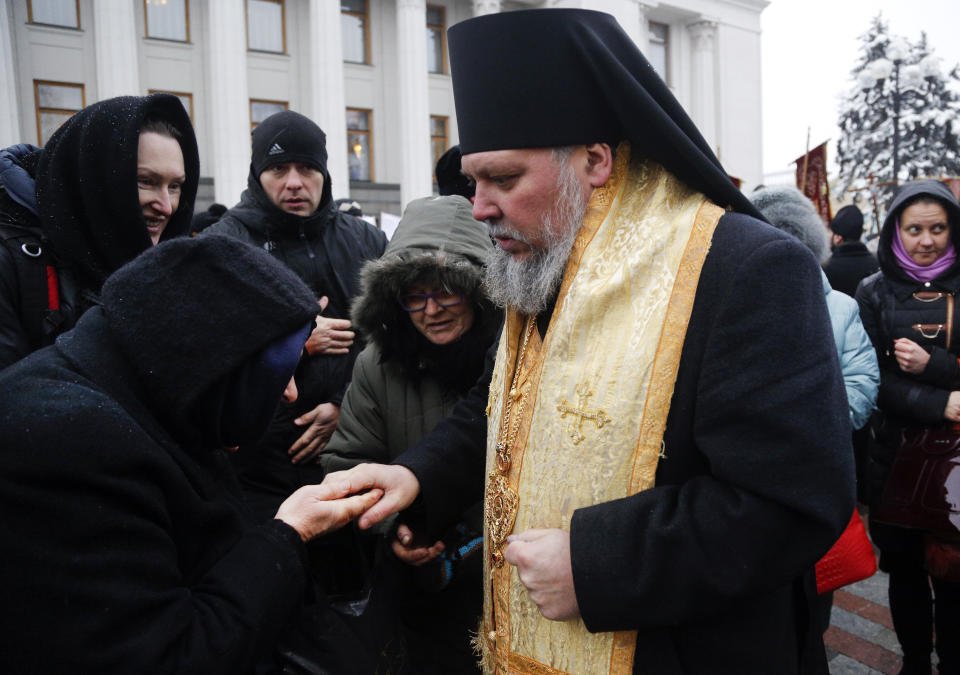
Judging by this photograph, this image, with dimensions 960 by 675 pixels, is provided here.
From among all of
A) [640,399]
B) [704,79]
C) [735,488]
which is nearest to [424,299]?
[640,399]

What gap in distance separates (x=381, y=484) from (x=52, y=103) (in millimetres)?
22757

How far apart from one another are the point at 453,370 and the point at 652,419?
140 cm

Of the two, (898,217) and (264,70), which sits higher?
(264,70)

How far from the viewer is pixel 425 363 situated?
8.89 ft

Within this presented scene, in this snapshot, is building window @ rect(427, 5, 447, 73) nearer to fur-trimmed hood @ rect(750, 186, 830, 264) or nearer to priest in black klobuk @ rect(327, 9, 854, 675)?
fur-trimmed hood @ rect(750, 186, 830, 264)

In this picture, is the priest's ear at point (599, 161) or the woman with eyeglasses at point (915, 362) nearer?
the priest's ear at point (599, 161)

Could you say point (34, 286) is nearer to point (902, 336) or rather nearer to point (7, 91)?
point (902, 336)

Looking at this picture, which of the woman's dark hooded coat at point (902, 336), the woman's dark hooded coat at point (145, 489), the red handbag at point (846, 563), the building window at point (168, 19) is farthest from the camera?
the building window at point (168, 19)

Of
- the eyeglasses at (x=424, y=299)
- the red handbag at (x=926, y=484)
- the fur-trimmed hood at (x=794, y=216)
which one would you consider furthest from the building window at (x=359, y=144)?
the red handbag at (x=926, y=484)

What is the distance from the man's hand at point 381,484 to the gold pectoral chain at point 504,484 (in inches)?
11.2

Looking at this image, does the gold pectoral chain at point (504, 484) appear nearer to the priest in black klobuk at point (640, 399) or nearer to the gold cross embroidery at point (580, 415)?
the priest in black klobuk at point (640, 399)

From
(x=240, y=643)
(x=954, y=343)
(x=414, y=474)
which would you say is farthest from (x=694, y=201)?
(x=954, y=343)

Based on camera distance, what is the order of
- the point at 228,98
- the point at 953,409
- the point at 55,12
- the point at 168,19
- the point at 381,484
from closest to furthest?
the point at 381,484 → the point at 953,409 → the point at 55,12 → the point at 228,98 → the point at 168,19

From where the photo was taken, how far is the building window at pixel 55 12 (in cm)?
1925
